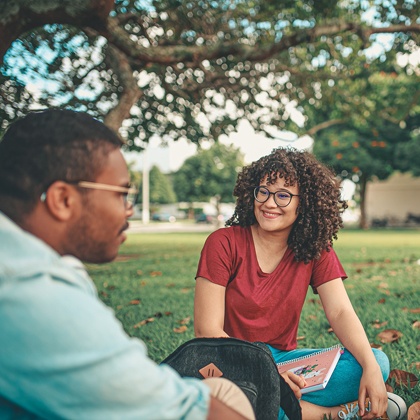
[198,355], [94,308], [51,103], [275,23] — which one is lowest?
[198,355]

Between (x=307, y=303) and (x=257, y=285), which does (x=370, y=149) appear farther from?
(x=257, y=285)

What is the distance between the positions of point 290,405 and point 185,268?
311 inches

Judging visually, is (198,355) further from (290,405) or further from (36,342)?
(36,342)

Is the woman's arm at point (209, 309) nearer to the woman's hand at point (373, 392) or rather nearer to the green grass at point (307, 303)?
the woman's hand at point (373, 392)

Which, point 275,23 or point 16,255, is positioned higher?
point 275,23

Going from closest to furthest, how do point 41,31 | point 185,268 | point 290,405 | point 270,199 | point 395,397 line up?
point 290,405 < point 395,397 < point 270,199 < point 41,31 < point 185,268

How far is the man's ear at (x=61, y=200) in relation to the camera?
1354 mm

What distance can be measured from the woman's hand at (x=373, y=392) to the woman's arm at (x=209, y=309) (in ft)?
2.34

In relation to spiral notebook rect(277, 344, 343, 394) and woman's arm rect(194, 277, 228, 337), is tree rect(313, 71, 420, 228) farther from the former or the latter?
woman's arm rect(194, 277, 228, 337)

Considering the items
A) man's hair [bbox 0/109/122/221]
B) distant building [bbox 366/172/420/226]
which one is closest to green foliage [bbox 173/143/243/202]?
distant building [bbox 366/172/420/226]

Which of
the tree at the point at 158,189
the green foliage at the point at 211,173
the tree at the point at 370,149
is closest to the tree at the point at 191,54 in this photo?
the tree at the point at 370,149

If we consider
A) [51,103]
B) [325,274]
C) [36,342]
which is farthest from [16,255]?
[51,103]

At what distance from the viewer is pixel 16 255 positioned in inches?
46.1

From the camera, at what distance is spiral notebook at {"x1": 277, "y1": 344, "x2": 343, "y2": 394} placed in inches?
99.7
